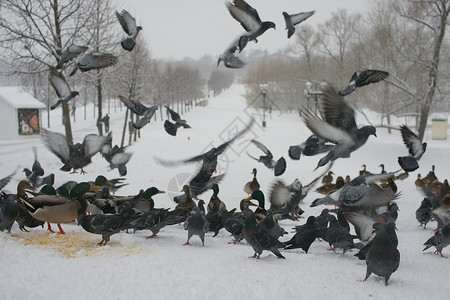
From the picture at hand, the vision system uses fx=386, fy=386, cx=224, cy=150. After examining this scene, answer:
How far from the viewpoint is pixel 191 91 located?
213 ft

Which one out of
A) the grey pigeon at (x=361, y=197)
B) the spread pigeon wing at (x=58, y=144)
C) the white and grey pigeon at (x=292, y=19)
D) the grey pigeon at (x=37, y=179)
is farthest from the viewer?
the grey pigeon at (x=37, y=179)

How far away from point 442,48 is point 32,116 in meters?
26.9

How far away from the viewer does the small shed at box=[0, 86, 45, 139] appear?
26.5 meters

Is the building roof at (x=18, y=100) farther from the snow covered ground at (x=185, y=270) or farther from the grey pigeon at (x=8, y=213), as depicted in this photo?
the grey pigeon at (x=8, y=213)

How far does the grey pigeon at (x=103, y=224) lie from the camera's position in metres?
5.69

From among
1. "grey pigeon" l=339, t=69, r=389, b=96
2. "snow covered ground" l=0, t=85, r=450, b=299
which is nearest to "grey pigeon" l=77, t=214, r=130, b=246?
"snow covered ground" l=0, t=85, r=450, b=299

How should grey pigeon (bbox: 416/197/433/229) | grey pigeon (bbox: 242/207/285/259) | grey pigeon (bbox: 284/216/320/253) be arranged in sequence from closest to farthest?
grey pigeon (bbox: 242/207/285/259), grey pigeon (bbox: 284/216/320/253), grey pigeon (bbox: 416/197/433/229)

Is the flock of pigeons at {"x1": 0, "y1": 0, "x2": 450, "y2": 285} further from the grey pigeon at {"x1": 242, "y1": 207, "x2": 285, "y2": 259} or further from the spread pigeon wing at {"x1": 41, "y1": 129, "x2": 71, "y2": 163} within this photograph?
the spread pigeon wing at {"x1": 41, "y1": 129, "x2": 71, "y2": 163}

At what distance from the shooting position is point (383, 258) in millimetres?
4605

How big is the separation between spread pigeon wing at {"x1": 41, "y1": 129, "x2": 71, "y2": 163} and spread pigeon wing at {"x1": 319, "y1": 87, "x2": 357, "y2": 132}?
20.1 ft

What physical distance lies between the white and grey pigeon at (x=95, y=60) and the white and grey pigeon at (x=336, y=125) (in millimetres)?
4350

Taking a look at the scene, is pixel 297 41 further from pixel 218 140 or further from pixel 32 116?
pixel 32 116

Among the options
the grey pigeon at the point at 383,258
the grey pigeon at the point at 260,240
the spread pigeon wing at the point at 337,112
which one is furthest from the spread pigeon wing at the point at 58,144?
the grey pigeon at the point at 383,258

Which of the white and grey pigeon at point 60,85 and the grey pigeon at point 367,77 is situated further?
the white and grey pigeon at point 60,85
